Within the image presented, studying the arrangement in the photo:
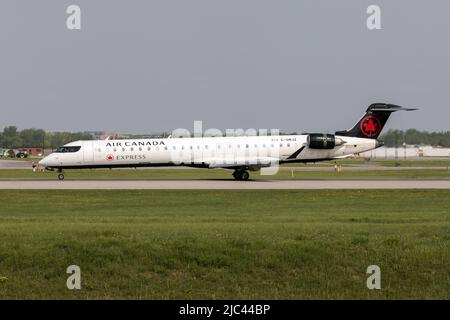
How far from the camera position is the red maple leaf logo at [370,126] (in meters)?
58.4

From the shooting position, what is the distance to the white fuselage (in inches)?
2172

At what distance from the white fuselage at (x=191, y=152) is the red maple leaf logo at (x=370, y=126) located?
127 inches

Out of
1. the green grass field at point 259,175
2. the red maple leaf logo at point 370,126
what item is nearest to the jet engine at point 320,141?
the red maple leaf logo at point 370,126

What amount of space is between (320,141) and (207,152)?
9.08 meters

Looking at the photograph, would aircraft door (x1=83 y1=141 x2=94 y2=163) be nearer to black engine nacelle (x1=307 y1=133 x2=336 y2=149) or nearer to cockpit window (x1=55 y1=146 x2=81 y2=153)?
cockpit window (x1=55 y1=146 x2=81 y2=153)

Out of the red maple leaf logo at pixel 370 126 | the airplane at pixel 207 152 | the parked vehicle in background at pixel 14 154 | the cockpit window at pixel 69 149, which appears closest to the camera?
the airplane at pixel 207 152

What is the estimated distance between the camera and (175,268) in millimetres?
17094

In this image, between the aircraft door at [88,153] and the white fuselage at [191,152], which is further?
the aircraft door at [88,153]

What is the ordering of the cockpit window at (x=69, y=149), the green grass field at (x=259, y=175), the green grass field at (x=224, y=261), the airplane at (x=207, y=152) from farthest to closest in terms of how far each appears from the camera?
the green grass field at (x=259, y=175)
the cockpit window at (x=69, y=149)
the airplane at (x=207, y=152)
the green grass field at (x=224, y=261)

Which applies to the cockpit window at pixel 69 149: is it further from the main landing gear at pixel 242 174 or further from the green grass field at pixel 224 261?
the green grass field at pixel 224 261

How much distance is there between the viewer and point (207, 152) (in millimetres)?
55344

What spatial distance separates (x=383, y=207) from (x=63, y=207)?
16.2m

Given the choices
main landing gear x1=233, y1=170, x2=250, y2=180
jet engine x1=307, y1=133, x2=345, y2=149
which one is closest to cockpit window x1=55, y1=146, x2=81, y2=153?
main landing gear x1=233, y1=170, x2=250, y2=180
